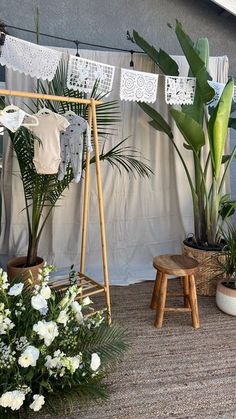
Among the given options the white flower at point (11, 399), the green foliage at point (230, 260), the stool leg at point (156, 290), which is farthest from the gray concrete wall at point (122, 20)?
the white flower at point (11, 399)

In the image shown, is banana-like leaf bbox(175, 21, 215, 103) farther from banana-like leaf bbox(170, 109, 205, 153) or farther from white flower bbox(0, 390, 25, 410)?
white flower bbox(0, 390, 25, 410)

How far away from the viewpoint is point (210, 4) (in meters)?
3.07

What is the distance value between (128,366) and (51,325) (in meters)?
0.76

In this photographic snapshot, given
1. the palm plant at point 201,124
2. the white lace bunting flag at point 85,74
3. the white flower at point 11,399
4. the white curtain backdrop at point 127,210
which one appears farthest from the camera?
the white curtain backdrop at point 127,210

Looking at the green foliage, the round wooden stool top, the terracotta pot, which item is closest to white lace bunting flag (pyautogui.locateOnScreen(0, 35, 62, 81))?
the terracotta pot

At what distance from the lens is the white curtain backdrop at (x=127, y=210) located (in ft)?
8.59

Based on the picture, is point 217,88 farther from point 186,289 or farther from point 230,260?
point 186,289

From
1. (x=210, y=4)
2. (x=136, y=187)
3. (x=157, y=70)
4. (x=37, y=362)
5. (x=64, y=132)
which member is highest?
(x=210, y=4)

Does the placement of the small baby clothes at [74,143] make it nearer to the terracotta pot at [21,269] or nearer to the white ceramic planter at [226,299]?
the terracotta pot at [21,269]

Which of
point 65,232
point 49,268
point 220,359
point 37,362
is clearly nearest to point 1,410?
point 37,362

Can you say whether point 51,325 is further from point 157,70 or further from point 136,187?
point 157,70

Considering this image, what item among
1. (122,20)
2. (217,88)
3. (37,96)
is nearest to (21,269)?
(37,96)

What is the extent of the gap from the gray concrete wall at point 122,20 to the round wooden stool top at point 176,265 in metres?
1.94

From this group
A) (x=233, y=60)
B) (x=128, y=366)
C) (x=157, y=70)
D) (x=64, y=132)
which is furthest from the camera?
(x=233, y=60)
